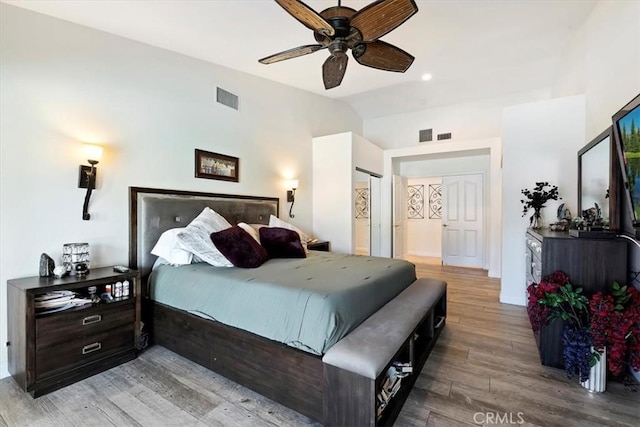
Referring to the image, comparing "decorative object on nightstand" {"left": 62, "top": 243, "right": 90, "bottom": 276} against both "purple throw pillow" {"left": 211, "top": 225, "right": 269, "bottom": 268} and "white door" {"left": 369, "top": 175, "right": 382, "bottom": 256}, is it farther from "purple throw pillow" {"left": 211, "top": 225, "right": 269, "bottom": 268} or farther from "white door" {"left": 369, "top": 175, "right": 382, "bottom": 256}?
"white door" {"left": 369, "top": 175, "right": 382, "bottom": 256}

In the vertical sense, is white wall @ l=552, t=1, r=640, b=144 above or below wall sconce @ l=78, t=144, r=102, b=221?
above

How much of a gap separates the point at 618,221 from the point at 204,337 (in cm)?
328

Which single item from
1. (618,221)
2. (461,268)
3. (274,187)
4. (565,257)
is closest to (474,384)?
(565,257)

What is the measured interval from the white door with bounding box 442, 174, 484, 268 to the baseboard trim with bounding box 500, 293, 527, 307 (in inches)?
106

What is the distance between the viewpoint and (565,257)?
7.38 ft

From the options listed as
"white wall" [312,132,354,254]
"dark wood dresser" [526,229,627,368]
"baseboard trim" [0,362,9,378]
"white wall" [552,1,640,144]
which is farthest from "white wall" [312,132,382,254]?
"baseboard trim" [0,362,9,378]

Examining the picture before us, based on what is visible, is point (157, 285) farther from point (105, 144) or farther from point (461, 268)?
point (461, 268)

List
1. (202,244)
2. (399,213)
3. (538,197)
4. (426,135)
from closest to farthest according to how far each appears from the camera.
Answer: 1. (202,244)
2. (538,197)
3. (426,135)
4. (399,213)

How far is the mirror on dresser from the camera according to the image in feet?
7.43

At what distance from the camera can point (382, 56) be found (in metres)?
2.32

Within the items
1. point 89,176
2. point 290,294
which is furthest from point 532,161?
point 89,176

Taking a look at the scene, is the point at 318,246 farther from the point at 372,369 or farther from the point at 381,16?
the point at 381,16

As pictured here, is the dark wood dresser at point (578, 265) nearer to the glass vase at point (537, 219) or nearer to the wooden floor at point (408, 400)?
the wooden floor at point (408, 400)

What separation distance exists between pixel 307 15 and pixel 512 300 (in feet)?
13.7
